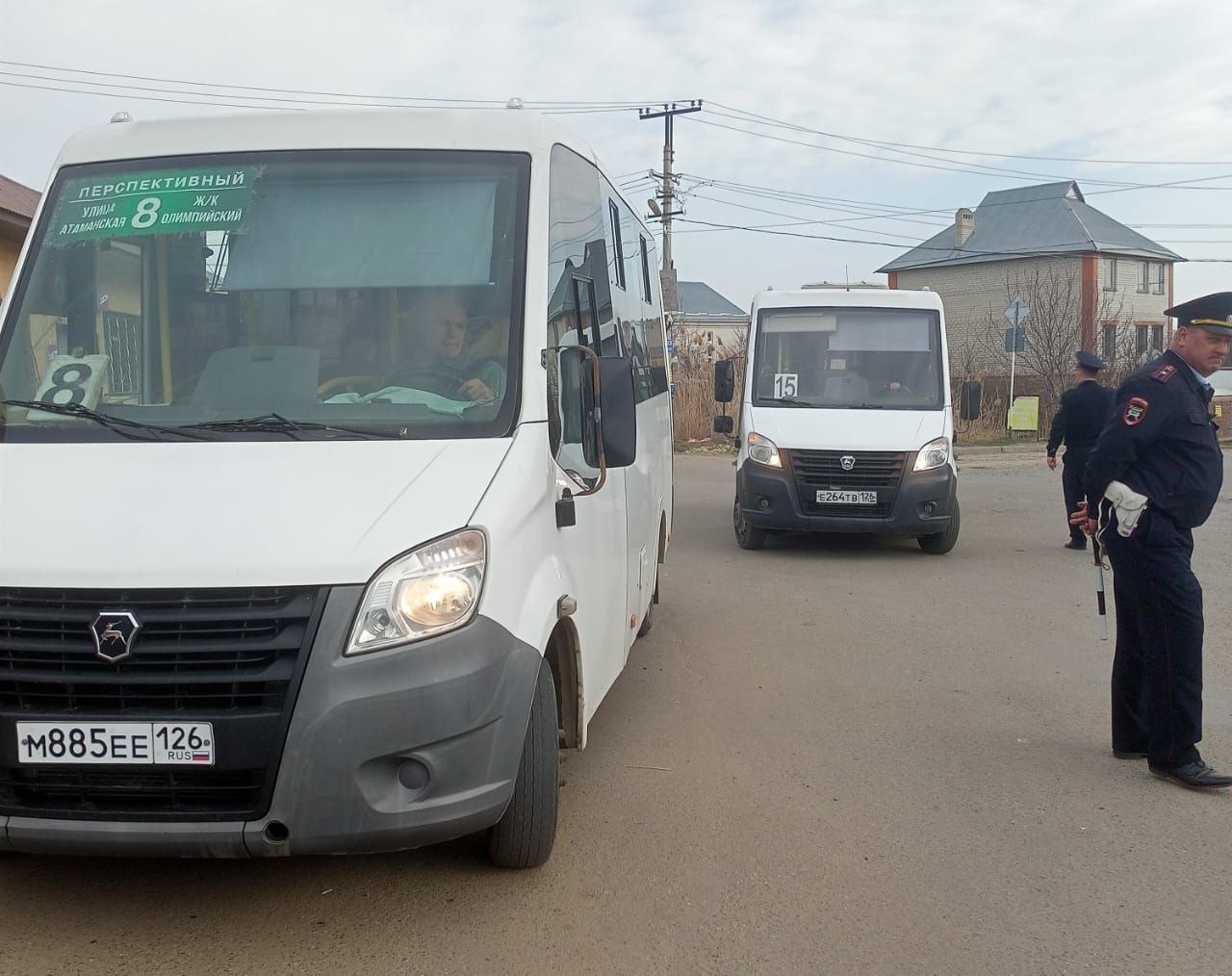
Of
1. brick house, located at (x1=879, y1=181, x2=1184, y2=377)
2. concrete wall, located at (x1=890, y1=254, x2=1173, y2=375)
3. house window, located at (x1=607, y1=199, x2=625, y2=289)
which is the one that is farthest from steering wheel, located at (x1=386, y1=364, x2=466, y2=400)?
concrete wall, located at (x1=890, y1=254, x2=1173, y2=375)

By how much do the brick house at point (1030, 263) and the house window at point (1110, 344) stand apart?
11.0 meters

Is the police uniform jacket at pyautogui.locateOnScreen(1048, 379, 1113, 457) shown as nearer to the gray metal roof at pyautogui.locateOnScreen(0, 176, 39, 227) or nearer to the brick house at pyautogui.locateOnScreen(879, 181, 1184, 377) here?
the gray metal roof at pyautogui.locateOnScreen(0, 176, 39, 227)

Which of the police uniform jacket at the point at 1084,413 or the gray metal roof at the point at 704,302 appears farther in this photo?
the gray metal roof at the point at 704,302

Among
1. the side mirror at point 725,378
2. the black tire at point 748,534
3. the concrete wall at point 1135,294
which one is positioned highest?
the concrete wall at point 1135,294

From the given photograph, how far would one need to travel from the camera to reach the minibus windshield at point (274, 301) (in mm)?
4051

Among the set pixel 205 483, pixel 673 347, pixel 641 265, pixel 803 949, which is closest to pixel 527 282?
pixel 205 483

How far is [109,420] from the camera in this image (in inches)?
158

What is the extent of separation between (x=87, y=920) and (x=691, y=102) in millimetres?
38615

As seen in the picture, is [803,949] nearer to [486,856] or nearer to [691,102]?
[486,856]

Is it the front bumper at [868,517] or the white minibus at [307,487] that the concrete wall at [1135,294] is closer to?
the front bumper at [868,517]

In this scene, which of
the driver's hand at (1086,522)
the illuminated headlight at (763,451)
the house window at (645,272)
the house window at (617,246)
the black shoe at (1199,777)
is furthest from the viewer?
the illuminated headlight at (763,451)

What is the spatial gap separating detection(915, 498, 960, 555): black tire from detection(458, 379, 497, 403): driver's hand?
8328 mm

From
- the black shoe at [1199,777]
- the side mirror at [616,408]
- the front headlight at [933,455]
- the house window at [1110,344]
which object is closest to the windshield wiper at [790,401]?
the front headlight at [933,455]

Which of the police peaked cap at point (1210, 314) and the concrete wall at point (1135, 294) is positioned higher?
the concrete wall at point (1135, 294)
